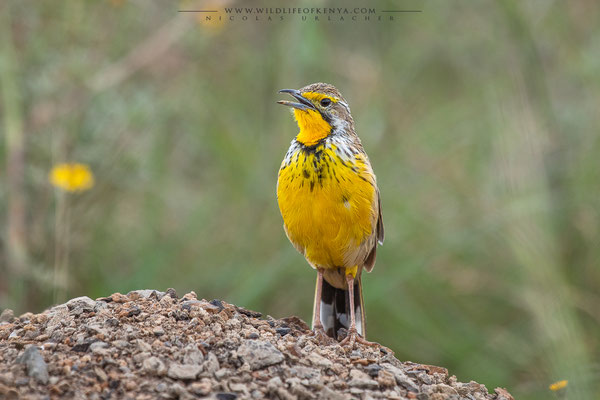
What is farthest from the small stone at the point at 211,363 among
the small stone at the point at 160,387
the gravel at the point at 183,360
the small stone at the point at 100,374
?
the small stone at the point at 100,374

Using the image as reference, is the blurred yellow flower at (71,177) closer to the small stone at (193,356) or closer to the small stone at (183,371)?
the small stone at (193,356)

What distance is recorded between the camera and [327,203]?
18.2 feet

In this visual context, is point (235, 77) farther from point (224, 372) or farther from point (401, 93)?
point (224, 372)

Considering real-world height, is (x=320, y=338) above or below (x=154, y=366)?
above

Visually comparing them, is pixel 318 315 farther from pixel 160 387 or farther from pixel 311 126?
pixel 160 387

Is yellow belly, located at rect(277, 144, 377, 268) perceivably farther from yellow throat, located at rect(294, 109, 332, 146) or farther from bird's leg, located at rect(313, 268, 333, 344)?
bird's leg, located at rect(313, 268, 333, 344)

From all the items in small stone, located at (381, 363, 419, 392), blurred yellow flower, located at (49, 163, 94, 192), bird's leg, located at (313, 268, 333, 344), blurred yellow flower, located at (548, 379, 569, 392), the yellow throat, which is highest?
blurred yellow flower, located at (49, 163, 94, 192)

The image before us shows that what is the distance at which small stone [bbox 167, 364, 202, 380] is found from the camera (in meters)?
3.88

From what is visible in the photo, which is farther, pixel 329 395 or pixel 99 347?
pixel 99 347

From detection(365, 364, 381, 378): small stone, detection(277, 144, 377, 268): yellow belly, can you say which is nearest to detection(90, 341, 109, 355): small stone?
detection(365, 364, 381, 378): small stone

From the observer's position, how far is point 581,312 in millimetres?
7324

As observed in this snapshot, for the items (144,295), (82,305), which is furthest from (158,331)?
(144,295)

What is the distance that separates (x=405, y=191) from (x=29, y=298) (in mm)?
3592

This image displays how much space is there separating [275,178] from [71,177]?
6.74 feet
